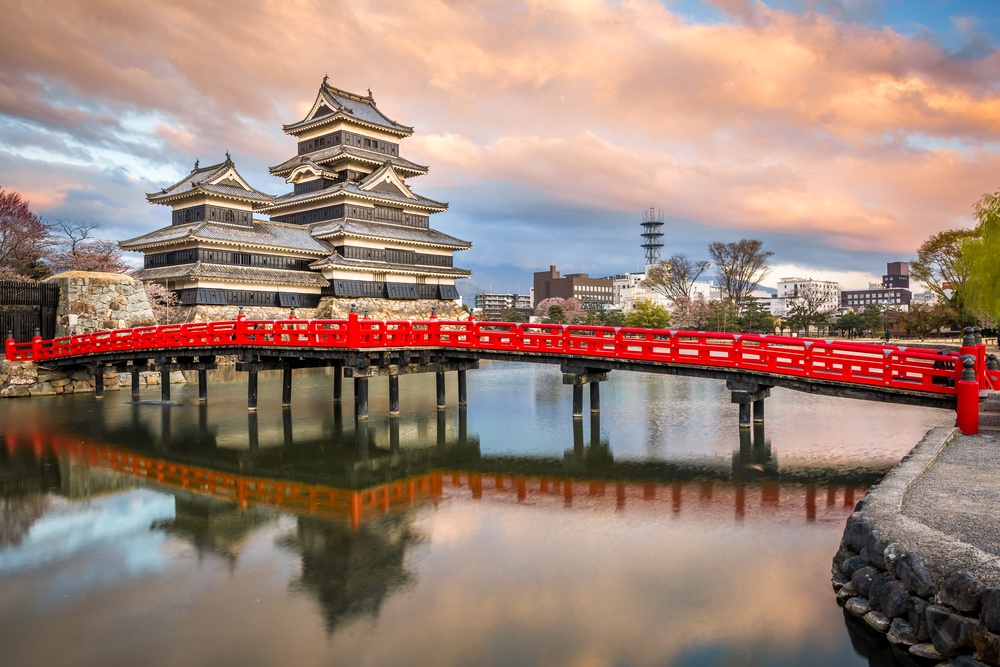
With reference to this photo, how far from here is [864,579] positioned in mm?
7125

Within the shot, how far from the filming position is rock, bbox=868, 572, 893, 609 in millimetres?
6664

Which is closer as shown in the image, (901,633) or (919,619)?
(919,619)

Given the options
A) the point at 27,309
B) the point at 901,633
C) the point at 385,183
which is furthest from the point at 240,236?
the point at 901,633

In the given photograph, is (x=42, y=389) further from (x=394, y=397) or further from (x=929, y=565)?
(x=929, y=565)

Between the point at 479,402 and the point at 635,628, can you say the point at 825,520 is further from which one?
the point at 479,402

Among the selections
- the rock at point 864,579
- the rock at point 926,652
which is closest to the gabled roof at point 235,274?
the rock at point 864,579

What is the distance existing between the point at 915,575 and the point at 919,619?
0.46 meters

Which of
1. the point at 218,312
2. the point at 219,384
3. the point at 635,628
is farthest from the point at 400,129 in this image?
the point at 635,628

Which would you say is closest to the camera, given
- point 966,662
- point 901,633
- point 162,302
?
point 966,662

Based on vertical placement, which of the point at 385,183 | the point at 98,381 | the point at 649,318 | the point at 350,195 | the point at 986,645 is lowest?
the point at 986,645

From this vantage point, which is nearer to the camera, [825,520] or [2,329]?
[825,520]

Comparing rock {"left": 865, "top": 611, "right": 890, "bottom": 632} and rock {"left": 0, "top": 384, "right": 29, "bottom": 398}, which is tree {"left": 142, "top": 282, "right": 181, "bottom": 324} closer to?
rock {"left": 0, "top": 384, "right": 29, "bottom": 398}

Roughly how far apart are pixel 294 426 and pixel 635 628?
1515 centimetres

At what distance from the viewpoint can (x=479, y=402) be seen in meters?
24.9
